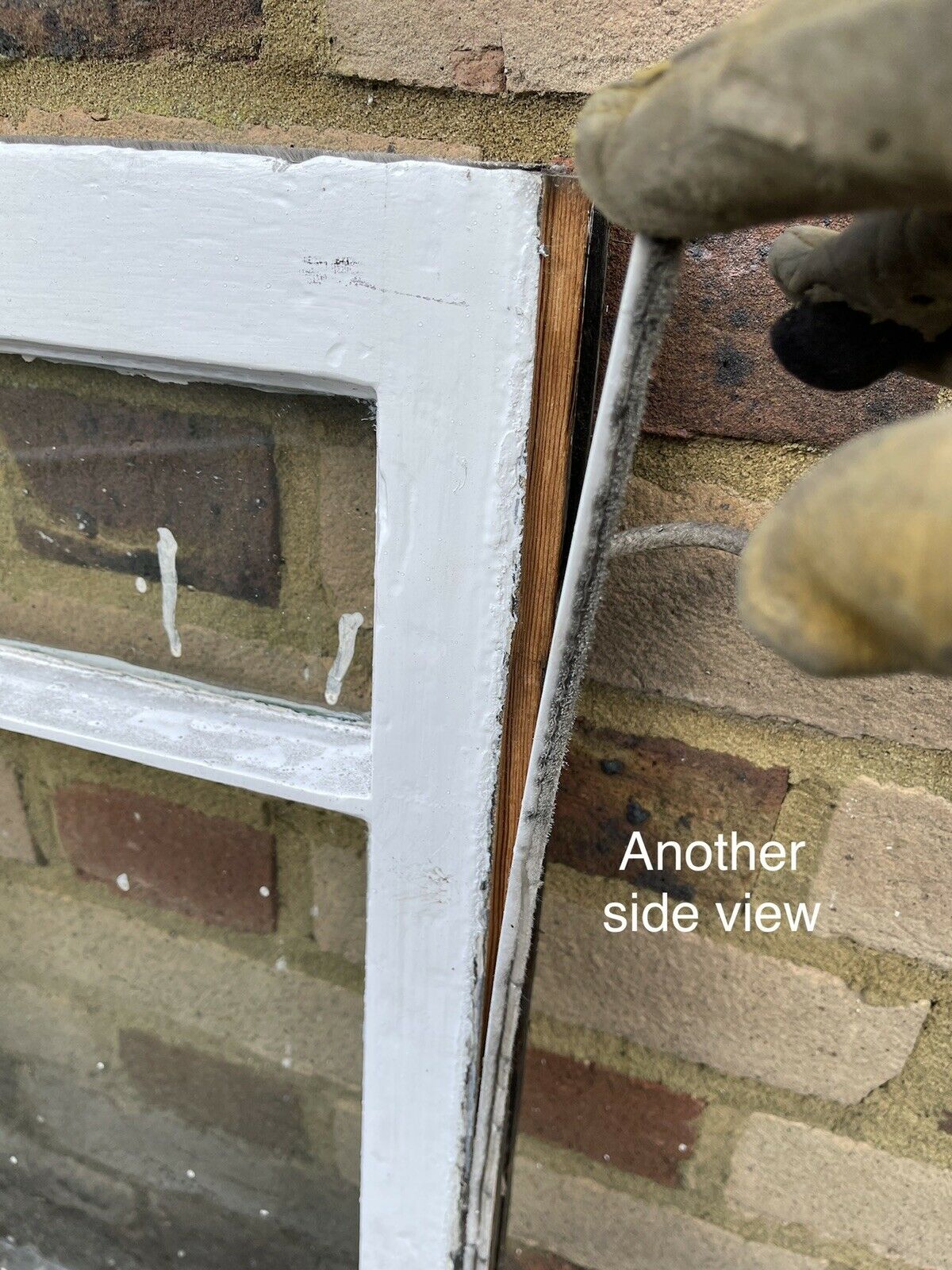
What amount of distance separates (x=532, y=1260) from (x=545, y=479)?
845 millimetres

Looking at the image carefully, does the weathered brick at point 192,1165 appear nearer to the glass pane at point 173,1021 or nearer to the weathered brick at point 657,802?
the glass pane at point 173,1021

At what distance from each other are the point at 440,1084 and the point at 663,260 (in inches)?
21.8

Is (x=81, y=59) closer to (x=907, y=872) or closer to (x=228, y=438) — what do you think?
(x=228, y=438)

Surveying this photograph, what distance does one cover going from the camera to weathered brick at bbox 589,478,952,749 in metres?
0.52

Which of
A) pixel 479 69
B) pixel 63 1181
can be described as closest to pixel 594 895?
pixel 479 69

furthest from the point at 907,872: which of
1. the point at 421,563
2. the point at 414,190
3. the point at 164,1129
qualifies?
the point at 164,1129

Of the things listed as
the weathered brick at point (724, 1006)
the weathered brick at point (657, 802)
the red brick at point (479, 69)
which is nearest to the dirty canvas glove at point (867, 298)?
the red brick at point (479, 69)

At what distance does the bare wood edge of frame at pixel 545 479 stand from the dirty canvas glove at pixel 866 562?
0.71 ft

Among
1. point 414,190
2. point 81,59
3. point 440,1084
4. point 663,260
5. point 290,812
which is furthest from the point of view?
point 290,812

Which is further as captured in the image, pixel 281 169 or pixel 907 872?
pixel 907 872

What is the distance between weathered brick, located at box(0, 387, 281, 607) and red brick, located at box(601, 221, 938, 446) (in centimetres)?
24

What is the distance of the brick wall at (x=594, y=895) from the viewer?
1.55 feet

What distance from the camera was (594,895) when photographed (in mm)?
681

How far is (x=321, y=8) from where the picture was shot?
0.47 metres
